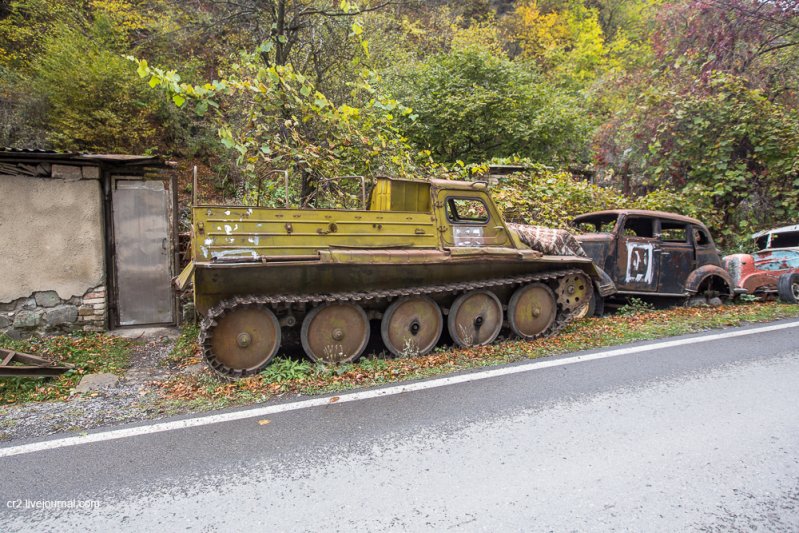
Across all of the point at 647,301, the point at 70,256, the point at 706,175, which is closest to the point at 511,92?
the point at 706,175

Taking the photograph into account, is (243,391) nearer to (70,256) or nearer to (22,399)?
(22,399)

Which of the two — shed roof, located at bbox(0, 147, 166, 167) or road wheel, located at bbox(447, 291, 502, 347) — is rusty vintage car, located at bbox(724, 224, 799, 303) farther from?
shed roof, located at bbox(0, 147, 166, 167)

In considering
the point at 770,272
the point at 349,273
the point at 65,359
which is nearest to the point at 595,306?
the point at 770,272

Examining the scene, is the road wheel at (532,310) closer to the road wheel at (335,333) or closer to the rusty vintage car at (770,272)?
the road wheel at (335,333)

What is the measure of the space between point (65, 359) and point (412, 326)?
464 centimetres

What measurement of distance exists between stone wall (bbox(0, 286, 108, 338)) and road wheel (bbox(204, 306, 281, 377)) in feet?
11.2

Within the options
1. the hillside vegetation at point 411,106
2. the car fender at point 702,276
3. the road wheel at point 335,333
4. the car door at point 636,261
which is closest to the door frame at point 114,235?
the hillside vegetation at point 411,106

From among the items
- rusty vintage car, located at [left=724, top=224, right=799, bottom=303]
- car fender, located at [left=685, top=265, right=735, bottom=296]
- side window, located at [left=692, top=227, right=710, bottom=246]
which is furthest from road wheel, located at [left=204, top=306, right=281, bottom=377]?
rusty vintage car, located at [left=724, top=224, right=799, bottom=303]

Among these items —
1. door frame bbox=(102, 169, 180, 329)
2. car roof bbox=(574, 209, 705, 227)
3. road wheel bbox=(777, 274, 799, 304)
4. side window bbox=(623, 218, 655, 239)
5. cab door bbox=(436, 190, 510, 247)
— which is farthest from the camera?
road wheel bbox=(777, 274, 799, 304)

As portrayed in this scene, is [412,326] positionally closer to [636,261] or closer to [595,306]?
[595,306]

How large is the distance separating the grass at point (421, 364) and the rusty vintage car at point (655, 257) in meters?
0.70

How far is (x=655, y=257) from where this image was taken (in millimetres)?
8203

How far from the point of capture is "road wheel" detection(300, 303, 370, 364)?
17.5ft

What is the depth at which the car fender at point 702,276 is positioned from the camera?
8367mm
